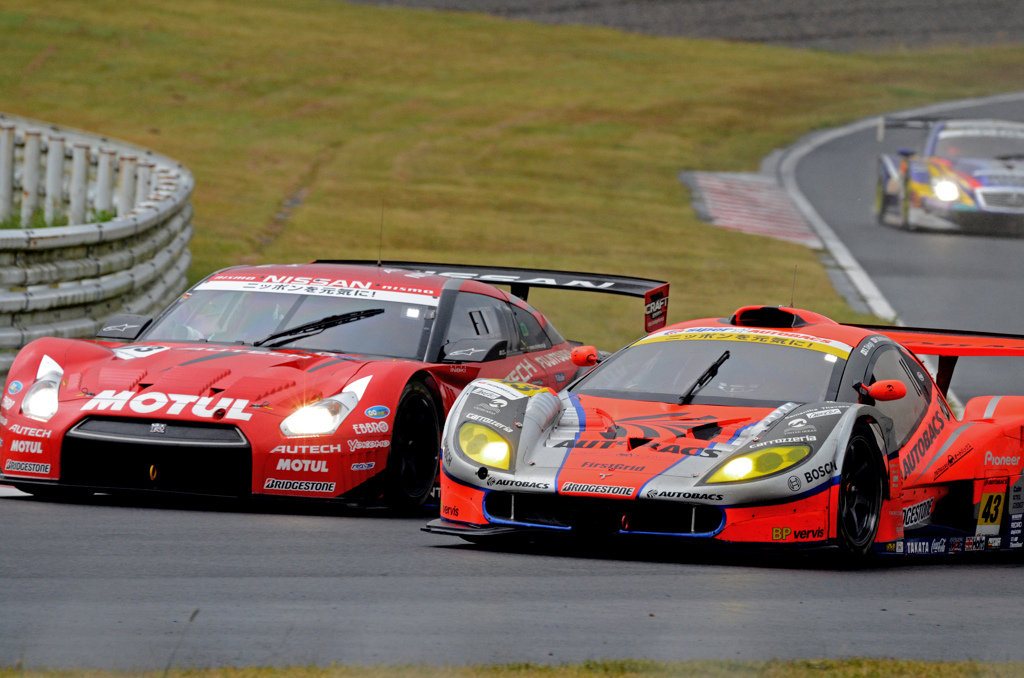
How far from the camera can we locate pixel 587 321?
53.8ft

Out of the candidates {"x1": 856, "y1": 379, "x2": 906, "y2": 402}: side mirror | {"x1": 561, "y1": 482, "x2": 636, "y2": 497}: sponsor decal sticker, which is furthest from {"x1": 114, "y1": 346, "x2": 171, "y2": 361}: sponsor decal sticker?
{"x1": 856, "y1": 379, "x2": 906, "y2": 402}: side mirror

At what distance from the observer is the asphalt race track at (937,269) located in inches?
583

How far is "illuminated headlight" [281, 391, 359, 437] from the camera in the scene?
7.54 m

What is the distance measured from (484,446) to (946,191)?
1775 centimetres

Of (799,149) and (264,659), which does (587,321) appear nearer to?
(264,659)

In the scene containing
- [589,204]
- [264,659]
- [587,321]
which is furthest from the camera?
[589,204]

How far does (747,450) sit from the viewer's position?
254 inches

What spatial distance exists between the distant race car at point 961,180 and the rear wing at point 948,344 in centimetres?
1478

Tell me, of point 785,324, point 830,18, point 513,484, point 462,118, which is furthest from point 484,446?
point 830,18

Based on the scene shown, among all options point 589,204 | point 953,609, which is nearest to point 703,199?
point 589,204

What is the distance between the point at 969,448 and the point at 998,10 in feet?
168

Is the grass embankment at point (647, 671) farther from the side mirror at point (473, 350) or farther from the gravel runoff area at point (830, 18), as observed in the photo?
the gravel runoff area at point (830, 18)

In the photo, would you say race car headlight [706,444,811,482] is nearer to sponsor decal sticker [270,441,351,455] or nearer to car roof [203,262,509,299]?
sponsor decal sticker [270,441,351,455]

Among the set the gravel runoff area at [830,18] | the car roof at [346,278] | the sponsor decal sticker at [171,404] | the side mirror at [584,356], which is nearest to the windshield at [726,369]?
the side mirror at [584,356]
